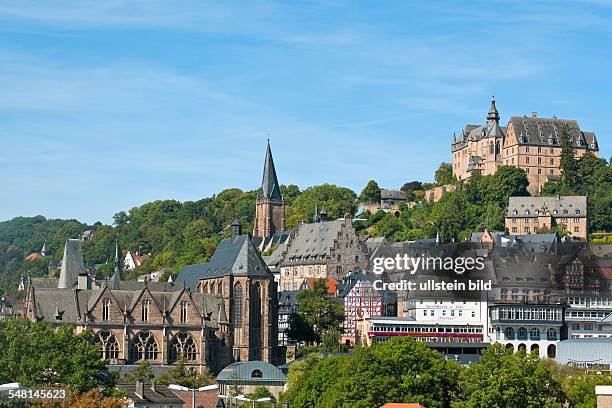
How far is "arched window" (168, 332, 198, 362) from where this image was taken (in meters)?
140

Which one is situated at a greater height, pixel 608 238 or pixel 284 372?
pixel 608 238

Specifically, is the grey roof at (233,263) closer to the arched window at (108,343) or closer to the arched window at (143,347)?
the arched window at (143,347)

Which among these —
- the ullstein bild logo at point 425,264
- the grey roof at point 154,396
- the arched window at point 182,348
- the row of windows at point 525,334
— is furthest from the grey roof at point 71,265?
the grey roof at point 154,396

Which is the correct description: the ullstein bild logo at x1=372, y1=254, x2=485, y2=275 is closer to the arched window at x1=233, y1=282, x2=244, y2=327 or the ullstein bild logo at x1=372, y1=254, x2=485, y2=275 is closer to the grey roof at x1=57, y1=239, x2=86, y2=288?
the arched window at x1=233, y1=282, x2=244, y2=327

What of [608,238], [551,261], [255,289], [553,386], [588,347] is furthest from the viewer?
[608,238]

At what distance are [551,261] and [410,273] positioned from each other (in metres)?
15.4

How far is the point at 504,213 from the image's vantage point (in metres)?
198

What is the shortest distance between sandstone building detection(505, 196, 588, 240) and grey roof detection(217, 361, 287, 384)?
2730 inches

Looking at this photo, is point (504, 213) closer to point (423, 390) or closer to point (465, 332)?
point (465, 332)

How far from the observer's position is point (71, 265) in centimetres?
15775

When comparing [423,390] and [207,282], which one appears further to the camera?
[207,282]

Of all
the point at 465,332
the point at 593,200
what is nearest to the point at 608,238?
the point at 593,200

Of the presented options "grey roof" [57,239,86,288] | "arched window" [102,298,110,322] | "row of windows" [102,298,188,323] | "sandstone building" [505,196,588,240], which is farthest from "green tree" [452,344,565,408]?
"sandstone building" [505,196,588,240]

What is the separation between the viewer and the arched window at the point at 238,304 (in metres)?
145
